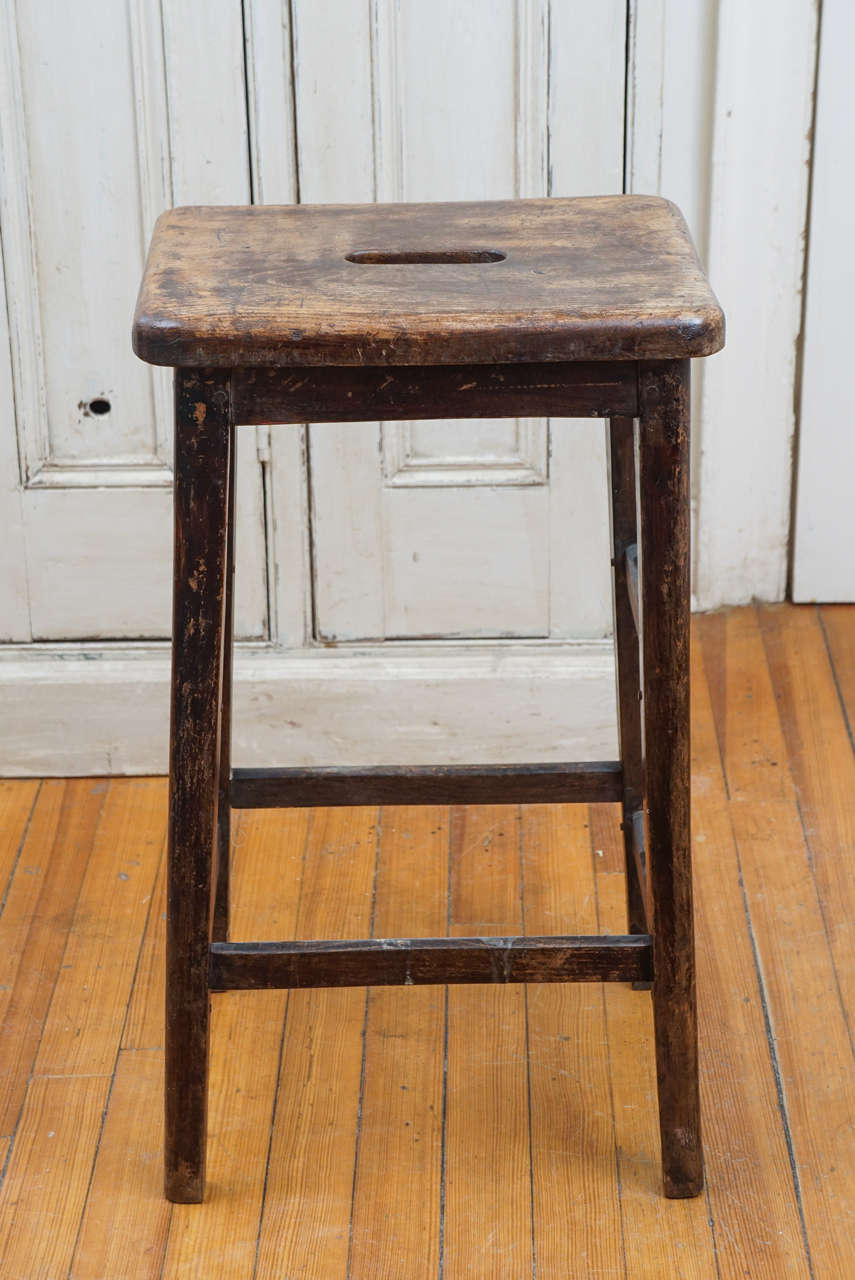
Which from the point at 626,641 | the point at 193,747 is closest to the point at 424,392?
the point at 193,747

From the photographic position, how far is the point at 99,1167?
1533 millimetres

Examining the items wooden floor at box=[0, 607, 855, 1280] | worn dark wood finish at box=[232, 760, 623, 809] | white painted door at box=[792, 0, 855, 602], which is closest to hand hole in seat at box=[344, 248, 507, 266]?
worn dark wood finish at box=[232, 760, 623, 809]

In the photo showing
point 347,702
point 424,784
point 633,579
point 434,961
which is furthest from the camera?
point 347,702

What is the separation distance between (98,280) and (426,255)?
2.47 ft

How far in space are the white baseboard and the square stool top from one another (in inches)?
31.3

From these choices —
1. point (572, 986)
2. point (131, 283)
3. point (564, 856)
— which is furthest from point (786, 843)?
point (131, 283)

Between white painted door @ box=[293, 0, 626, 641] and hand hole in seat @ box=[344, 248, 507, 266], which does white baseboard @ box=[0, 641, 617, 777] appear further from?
hand hole in seat @ box=[344, 248, 507, 266]

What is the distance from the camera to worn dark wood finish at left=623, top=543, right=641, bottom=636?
5.19ft

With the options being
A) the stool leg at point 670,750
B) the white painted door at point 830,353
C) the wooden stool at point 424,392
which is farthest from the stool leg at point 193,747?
the white painted door at point 830,353

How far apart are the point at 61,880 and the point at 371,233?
3.14 ft

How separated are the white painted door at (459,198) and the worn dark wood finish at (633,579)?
485 millimetres

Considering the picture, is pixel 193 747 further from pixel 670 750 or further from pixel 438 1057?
pixel 438 1057

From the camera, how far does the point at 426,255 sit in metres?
1.43

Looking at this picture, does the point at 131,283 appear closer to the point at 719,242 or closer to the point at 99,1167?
the point at 719,242
